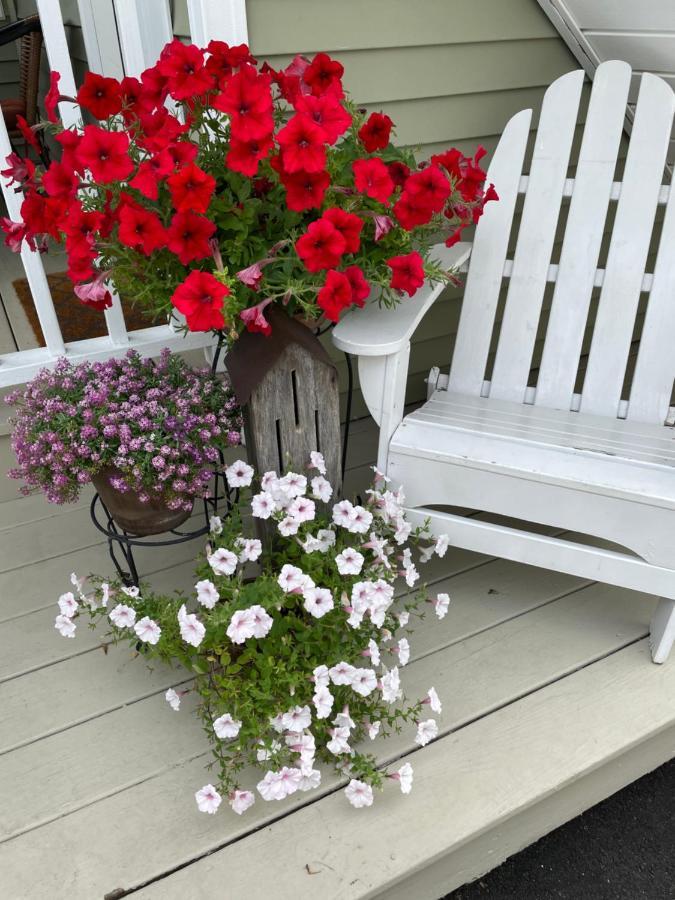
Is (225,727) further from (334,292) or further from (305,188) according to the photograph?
(305,188)

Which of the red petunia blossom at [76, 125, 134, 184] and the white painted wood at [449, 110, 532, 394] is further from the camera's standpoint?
the white painted wood at [449, 110, 532, 394]

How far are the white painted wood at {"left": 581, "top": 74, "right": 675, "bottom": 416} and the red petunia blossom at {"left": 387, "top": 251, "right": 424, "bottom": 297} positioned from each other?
0.76 meters

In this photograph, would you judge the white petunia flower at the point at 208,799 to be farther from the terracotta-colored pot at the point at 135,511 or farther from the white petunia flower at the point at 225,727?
the terracotta-colored pot at the point at 135,511

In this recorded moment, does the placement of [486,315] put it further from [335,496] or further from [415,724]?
Result: [415,724]

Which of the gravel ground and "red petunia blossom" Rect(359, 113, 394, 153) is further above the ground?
"red petunia blossom" Rect(359, 113, 394, 153)

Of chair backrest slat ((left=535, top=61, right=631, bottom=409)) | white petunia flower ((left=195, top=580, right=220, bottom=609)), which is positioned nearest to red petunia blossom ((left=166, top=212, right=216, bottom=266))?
white petunia flower ((left=195, top=580, right=220, bottom=609))

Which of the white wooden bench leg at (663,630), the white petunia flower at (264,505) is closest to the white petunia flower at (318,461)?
the white petunia flower at (264,505)

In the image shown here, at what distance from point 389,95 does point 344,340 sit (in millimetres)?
931

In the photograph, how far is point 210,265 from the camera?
1295 millimetres

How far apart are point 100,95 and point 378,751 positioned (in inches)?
51.1

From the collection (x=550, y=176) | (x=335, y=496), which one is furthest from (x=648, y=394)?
(x=335, y=496)

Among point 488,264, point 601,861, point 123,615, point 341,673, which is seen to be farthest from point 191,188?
point 601,861

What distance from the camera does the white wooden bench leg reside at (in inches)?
59.4

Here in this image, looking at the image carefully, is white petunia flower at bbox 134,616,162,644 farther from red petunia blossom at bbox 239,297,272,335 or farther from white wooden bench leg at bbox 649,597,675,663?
white wooden bench leg at bbox 649,597,675,663
